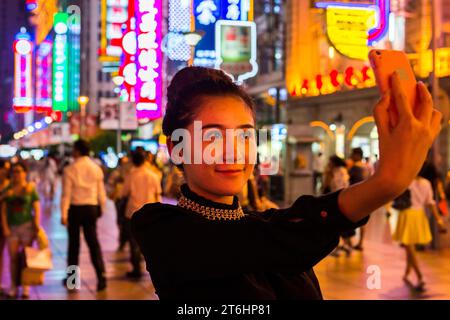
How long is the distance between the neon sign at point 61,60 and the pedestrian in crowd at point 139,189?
16314 mm

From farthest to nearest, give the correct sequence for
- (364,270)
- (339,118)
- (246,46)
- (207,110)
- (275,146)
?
(339,118) → (275,146) → (364,270) → (246,46) → (207,110)

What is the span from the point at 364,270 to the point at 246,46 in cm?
417

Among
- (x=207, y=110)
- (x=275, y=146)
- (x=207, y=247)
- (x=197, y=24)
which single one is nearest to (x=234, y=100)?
(x=207, y=110)

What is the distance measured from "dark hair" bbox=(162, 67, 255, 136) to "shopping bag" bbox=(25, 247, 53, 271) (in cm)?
678

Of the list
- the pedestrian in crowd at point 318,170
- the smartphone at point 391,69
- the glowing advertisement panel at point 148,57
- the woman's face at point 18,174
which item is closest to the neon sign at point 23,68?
the pedestrian in crowd at point 318,170

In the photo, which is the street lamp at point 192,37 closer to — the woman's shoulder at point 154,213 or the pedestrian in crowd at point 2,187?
the pedestrian in crowd at point 2,187

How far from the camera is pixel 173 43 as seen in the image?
7.54m

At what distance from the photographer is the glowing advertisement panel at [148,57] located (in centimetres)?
1174

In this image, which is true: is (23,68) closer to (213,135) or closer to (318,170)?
(318,170)

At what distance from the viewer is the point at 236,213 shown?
189cm

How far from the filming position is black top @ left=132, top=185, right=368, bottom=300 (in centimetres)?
160

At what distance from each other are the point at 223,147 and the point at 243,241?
276 mm

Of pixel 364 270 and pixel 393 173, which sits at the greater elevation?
pixel 393 173
